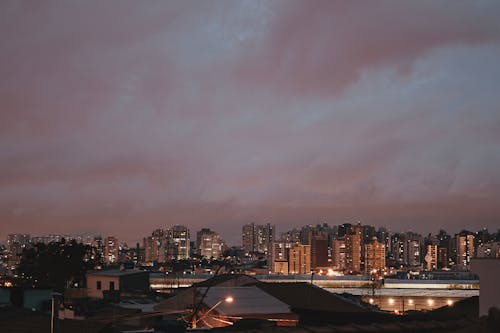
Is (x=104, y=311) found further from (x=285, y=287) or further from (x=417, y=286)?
(x=417, y=286)

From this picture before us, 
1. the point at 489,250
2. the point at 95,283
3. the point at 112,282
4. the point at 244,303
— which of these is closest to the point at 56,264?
the point at 95,283

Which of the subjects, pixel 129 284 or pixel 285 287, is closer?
pixel 285 287

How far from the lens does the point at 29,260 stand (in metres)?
57.3

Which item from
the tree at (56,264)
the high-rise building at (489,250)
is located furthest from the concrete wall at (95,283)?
the high-rise building at (489,250)

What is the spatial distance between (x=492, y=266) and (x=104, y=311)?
18901 millimetres

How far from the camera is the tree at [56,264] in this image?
55.2 m

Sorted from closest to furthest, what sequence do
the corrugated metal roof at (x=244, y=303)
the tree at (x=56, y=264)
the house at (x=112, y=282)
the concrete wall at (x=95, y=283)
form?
the corrugated metal roof at (x=244, y=303)
the concrete wall at (x=95, y=283)
the house at (x=112, y=282)
the tree at (x=56, y=264)

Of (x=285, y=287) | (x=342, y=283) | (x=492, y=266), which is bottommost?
(x=342, y=283)

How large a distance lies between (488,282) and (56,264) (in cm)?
4824

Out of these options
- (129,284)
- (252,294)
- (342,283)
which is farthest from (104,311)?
(342,283)

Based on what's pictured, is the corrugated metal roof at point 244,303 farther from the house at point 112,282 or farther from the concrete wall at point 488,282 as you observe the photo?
the house at point 112,282

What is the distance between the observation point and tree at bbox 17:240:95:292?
55.2 meters

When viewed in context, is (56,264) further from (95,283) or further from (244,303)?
(244,303)

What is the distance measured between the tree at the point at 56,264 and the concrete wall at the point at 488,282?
47033 millimetres
